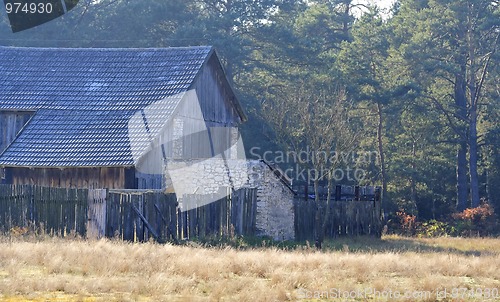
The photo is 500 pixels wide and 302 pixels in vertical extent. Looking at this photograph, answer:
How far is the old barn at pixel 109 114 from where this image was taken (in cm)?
2892

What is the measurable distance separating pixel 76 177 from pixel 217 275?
48.6ft

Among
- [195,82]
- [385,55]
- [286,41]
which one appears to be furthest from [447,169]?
[195,82]

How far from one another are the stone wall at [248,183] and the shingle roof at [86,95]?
206 centimetres

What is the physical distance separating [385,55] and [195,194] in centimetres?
2644

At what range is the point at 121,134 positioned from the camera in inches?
1153

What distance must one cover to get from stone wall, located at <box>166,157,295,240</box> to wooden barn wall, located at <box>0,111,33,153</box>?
772cm

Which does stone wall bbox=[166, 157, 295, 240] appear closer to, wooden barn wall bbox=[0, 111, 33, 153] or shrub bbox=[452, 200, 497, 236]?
wooden barn wall bbox=[0, 111, 33, 153]

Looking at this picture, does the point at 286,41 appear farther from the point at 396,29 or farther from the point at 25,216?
the point at 25,216

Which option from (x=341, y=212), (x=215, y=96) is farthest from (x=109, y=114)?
(x=341, y=212)

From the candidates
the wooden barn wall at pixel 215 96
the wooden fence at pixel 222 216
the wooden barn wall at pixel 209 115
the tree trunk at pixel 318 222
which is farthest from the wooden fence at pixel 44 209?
the wooden barn wall at pixel 215 96

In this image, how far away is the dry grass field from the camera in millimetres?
13344

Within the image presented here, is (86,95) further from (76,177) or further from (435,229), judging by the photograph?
(435,229)

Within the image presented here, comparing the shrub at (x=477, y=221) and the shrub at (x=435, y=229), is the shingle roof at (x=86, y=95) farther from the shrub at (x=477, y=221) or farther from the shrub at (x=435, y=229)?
the shrub at (x=477, y=221)

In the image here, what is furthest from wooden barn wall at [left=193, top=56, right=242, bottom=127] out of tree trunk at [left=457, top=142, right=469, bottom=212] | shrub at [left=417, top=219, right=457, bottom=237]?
tree trunk at [left=457, top=142, right=469, bottom=212]
